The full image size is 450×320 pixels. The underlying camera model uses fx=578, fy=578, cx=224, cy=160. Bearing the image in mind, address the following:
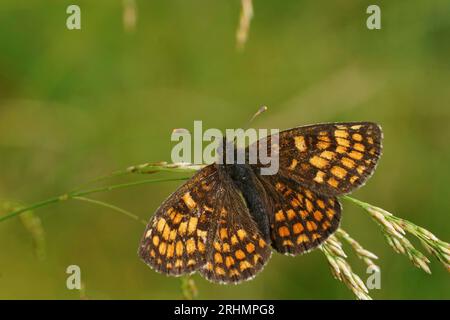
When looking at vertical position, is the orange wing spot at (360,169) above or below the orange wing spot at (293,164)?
below

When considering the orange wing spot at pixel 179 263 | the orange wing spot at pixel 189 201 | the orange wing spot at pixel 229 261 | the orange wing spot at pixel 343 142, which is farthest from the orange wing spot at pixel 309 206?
the orange wing spot at pixel 179 263

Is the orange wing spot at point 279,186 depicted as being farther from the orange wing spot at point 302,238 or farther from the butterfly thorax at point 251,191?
the orange wing spot at point 302,238

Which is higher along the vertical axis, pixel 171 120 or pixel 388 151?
pixel 171 120

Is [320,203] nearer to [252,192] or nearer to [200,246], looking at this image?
[252,192]

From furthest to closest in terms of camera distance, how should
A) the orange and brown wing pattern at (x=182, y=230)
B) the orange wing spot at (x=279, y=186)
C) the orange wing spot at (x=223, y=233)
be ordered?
the orange wing spot at (x=279, y=186) < the orange wing spot at (x=223, y=233) < the orange and brown wing pattern at (x=182, y=230)

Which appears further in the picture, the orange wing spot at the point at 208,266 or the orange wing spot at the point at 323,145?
the orange wing spot at the point at 323,145

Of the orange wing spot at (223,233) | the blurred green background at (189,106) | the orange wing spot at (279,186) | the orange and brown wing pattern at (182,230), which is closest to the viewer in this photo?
the orange and brown wing pattern at (182,230)

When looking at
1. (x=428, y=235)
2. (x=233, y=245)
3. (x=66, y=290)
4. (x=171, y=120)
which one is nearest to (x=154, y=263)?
(x=233, y=245)
